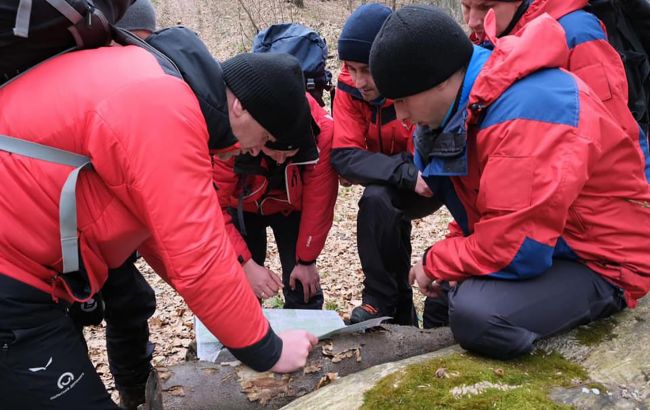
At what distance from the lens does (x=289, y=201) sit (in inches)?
161

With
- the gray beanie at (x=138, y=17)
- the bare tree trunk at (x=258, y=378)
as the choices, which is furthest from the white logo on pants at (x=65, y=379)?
the gray beanie at (x=138, y=17)

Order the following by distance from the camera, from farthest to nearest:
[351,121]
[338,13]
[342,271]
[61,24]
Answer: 1. [338,13]
2. [342,271]
3. [351,121]
4. [61,24]

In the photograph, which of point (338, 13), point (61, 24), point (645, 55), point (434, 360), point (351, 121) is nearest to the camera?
point (61, 24)

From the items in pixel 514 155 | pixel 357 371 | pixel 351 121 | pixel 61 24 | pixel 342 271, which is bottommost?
pixel 342 271

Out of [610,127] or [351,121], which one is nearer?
[610,127]

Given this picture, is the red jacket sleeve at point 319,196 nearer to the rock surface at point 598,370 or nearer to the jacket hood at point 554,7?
the rock surface at point 598,370

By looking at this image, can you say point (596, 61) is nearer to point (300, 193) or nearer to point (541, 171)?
point (541, 171)

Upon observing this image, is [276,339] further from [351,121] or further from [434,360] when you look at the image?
[351,121]

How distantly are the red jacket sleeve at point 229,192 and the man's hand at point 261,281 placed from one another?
91 mm

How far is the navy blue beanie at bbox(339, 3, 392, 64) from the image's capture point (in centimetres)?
384

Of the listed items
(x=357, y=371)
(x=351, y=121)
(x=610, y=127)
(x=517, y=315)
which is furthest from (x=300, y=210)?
(x=610, y=127)

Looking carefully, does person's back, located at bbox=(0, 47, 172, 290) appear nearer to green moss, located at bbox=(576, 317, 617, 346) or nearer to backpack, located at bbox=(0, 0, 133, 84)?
backpack, located at bbox=(0, 0, 133, 84)

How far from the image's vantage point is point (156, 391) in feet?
9.17

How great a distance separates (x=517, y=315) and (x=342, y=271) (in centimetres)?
407
